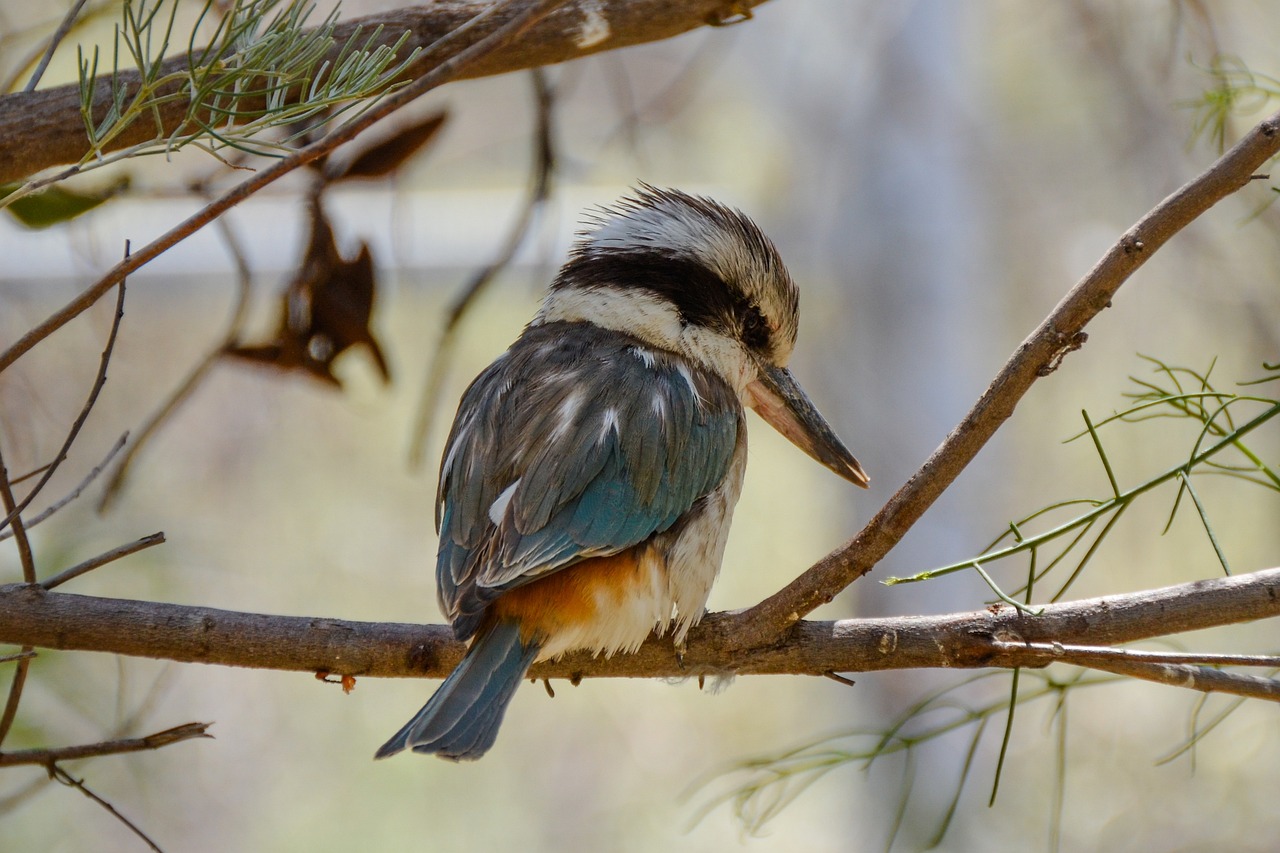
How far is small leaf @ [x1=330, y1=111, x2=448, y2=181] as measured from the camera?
2.12 metres

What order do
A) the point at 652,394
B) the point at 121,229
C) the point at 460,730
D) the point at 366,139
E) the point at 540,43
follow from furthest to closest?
the point at 121,229 → the point at 366,139 → the point at 652,394 → the point at 540,43 → the point at 460,730

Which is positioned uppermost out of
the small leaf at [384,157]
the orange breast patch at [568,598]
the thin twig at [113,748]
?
the small leaf at [384,157]

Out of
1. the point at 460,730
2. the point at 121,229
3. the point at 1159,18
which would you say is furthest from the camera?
the point at 1159,18

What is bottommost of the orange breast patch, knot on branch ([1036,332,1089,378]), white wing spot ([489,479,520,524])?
the orange breast patch

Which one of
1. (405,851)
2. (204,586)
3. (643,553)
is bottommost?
(405,851)

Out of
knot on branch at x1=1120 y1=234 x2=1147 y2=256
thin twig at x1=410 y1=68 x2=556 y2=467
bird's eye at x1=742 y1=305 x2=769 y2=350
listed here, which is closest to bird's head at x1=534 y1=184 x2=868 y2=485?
bird's eye at x1=742 y1=305 x2=769 y2=350

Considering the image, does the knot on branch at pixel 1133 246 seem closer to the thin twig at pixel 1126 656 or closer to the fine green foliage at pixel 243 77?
the thin twig at pixel 1126 656

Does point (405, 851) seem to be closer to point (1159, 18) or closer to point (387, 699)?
point (387, 699)

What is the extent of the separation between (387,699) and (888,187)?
2.51 metres

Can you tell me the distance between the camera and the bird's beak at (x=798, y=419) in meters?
2.09

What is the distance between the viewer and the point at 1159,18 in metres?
3.52

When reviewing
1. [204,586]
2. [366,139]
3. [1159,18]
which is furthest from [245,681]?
[1159,18]

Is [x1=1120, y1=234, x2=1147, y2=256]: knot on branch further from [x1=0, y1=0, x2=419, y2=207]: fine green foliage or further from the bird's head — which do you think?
the bird's head

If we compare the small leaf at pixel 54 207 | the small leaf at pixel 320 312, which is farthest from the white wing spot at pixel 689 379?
the small leaf at pixel 54 207
